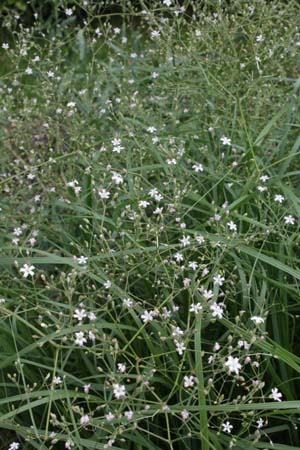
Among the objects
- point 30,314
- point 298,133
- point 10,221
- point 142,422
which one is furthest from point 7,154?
point 142,422

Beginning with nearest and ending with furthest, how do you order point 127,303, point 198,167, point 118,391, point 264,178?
point 118,391 < point 127,303 < point 264,178 < point 198,167

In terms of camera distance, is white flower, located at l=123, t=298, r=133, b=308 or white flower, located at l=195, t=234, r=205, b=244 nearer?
white flower, located at l=123, t=298, r=133, b=308

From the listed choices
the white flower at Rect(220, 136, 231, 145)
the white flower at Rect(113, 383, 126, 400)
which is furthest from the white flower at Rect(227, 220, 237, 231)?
the white flower at Rect(113, 383, 126, 400)

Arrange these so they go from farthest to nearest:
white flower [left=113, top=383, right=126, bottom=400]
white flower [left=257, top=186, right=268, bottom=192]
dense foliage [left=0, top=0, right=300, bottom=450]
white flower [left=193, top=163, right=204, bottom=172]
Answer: white flower [left=193, top=163, right=204, bottom=172], white flower [left=257, top=186, right=268, bottom=192], dense foliage [left=0, top=0, right=300, bottom=450], white flower [left=113, top=383, right=126, bottom=400]

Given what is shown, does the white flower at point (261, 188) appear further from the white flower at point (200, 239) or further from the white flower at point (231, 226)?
the white flower at point (200, 239)

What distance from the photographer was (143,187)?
9.81ft

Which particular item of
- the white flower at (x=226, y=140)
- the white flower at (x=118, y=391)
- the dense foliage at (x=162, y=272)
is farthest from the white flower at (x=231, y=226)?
the white flower at (x=118, y=391)

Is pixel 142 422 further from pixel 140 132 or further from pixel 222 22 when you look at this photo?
pixel 222 22

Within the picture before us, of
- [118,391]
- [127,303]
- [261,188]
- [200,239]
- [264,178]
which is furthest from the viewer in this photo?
[264,178]

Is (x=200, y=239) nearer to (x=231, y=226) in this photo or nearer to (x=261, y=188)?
(x=231, y=226)

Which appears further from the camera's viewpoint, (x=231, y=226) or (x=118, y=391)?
(x=231, y=226)

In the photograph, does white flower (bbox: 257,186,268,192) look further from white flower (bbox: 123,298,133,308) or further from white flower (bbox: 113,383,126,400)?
white flower (bbox: 113,383,126,400)

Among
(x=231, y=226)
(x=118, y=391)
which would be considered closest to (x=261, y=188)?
(x=231, y=226)

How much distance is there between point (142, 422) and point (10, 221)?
1070 mm
